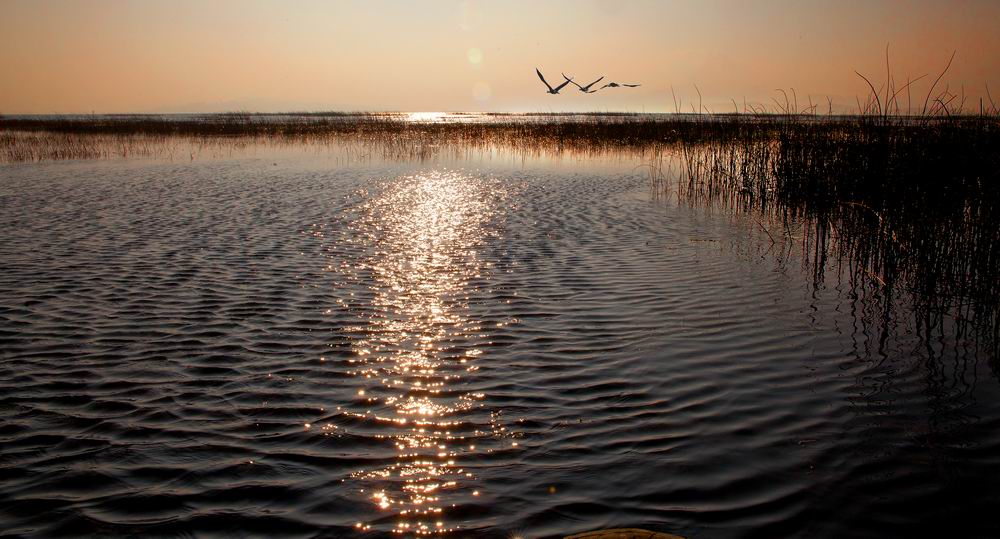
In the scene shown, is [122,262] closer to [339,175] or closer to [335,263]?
[335,263]

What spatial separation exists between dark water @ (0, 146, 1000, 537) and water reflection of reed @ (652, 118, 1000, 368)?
11.6 inches

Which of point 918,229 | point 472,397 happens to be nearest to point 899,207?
point 918,229

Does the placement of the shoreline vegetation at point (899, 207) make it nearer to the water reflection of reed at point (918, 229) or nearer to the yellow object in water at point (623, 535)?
the water reflection of reed at point (918, 229)

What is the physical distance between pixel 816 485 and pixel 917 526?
1.44ft

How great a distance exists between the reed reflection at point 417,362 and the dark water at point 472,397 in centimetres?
2

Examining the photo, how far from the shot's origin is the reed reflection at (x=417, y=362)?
3.17m

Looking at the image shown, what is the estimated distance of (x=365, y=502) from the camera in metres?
3.07

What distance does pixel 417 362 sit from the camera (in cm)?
489

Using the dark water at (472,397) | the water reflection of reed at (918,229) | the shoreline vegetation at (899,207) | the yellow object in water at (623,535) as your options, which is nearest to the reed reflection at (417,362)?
the dark water at (472,397)

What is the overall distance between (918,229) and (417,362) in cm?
551


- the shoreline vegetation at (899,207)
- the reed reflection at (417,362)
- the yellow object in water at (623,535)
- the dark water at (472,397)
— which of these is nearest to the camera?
the yellow object in water at (623,535)

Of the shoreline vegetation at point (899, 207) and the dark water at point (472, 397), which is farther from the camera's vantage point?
the shoreline vegetation at point (899, 207)

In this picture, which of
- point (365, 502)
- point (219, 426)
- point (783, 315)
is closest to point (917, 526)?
point (365, 502)

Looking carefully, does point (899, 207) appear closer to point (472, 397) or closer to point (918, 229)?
point (918, 229)
